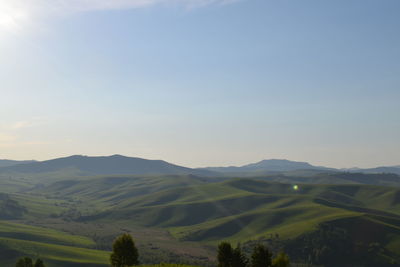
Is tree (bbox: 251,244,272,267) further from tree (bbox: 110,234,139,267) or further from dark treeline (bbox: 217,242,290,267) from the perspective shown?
tree (bbox: 110,234,139,267)

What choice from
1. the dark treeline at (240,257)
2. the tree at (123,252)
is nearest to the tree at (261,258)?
the dark treeline at (240,257)

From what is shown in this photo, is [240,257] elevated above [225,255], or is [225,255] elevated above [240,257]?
[225,255]

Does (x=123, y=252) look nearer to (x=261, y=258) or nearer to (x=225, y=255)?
(x=225, y=255)

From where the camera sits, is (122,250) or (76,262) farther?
(76,262)

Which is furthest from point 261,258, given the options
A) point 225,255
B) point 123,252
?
point 123,252

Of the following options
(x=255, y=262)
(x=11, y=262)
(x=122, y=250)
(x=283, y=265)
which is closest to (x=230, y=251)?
(x=255, y=262)

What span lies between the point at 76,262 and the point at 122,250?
447ft

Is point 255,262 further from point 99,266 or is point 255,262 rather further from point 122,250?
point 99,266

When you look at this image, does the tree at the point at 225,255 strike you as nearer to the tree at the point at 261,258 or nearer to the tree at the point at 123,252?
the tree at the point at 261,258

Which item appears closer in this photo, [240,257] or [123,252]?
[240,257]

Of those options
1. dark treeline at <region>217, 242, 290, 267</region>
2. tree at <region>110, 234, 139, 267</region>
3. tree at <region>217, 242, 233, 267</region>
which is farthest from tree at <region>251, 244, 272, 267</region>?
tree at <region>110, 234, 139, 267</region>

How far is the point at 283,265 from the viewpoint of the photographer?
73.6m

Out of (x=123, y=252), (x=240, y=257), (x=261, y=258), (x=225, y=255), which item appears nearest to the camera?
(x=261, y=258)

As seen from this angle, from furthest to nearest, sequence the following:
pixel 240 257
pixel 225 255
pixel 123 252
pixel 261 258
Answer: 1. pixel 123 252
2. pixel 240 257
3. pixel 225 255
4. pixel 261 258
